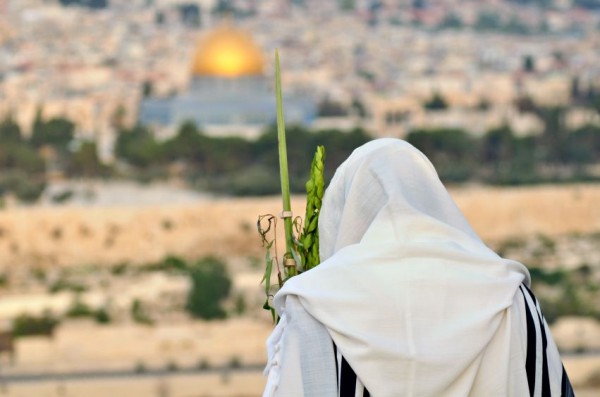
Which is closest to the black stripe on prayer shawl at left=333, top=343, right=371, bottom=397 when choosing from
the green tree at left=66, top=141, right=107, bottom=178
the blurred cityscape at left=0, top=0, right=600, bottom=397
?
the blurred cityscape at left=0, top=0, right=600, bottom=397

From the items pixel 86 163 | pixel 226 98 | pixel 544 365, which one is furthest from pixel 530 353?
pixel 226 98

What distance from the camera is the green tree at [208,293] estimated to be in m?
20.2

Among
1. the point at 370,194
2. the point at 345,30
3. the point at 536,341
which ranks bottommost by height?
the point at 345,30

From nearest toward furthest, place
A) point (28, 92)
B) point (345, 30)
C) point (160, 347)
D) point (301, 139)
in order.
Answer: point (160, 347) < point (301, 139) < point (28, 92) < point (345, 30)

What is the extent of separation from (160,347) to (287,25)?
66381 millimetres

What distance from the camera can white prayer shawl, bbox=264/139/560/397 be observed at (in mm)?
2635

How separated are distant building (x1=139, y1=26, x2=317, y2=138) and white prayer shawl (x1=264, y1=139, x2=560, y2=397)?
117 ft

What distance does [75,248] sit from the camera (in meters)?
27.5

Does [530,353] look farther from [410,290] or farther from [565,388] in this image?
[410,290]

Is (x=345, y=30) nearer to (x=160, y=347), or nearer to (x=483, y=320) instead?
(x=160, y=347)

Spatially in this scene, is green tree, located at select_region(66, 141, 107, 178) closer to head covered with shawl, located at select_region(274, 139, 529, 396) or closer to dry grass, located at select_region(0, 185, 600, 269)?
dry grass, located at select_region(0, 185, 600, 269)

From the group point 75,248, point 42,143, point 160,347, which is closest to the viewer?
point 160,347

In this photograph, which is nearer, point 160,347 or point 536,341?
point 536,341

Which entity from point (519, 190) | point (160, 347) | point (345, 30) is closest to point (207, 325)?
point (160, 347)
